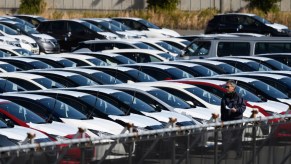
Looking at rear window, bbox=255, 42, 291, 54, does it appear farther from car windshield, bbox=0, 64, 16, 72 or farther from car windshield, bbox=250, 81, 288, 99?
car windshield, bbox=250, 81, 288, 99

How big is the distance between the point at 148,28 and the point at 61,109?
28.4 metres

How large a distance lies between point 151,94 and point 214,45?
12.3 meters

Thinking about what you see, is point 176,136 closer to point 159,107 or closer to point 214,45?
point 159,107

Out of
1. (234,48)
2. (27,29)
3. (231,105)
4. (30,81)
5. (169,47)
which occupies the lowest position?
(169,47)

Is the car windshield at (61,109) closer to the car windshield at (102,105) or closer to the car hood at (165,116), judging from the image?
the car windshield at (102,105)

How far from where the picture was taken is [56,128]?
55.2 feet

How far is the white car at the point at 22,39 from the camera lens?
3878 cm

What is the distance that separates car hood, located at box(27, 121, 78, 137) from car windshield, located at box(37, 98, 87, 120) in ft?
2.23

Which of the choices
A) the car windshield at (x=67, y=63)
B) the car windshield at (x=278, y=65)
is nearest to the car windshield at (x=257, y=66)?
the car windshield at (x=278, y=65)

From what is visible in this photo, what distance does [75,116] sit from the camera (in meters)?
17.8

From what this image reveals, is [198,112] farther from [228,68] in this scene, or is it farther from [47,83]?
[228,68]

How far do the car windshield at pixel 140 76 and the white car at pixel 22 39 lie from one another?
1464 cm

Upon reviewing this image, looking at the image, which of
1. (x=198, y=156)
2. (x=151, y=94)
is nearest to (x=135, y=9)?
(x=151, y=94)

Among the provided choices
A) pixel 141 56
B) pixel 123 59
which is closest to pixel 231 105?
pixel 123 59
